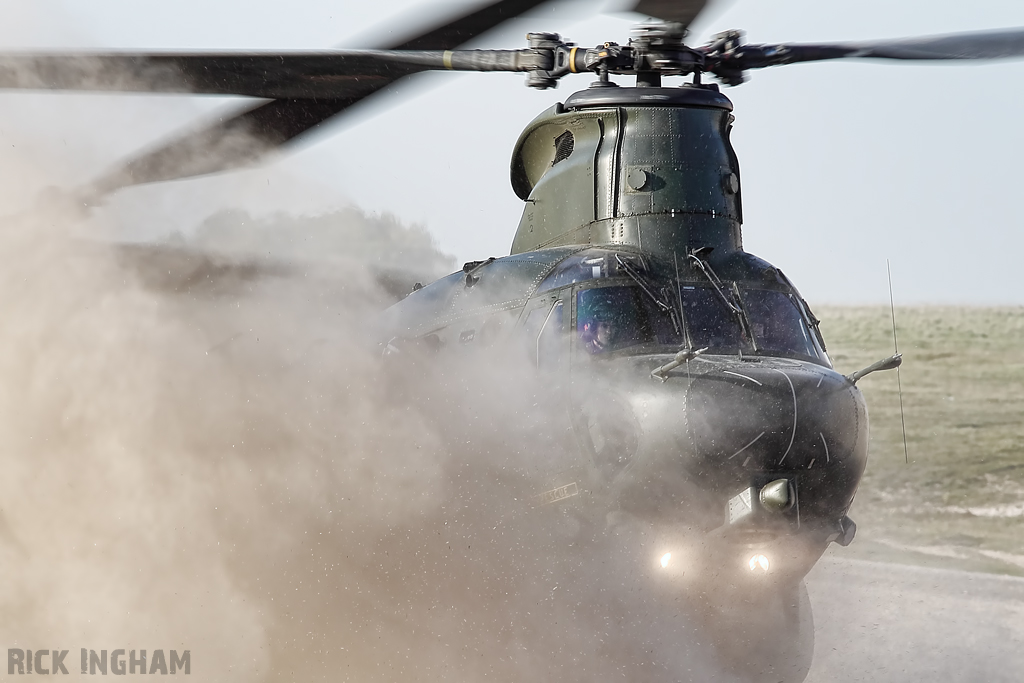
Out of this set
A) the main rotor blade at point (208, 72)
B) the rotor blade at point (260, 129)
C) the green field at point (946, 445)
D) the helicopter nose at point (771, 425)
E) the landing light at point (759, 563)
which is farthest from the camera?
the green field at point (946, 445)

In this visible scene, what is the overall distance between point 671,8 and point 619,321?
1557mm

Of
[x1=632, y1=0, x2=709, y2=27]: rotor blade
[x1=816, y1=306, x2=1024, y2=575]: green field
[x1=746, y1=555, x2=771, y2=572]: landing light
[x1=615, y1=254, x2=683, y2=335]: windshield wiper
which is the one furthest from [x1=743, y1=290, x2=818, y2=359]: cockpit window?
[x1=816, y1=306, x2=1024, y2=575]: green field

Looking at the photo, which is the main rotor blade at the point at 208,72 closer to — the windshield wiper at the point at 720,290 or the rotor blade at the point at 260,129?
the rotor blade at the point at 260,129

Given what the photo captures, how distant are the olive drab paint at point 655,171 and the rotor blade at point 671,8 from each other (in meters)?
0.89

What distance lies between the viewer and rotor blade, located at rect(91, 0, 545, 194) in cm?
587

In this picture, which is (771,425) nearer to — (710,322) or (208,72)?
(710,322)

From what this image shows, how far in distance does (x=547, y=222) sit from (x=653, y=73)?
1136 mm

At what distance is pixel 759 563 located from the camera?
5.30 metres

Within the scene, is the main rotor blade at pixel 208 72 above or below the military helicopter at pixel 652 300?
above

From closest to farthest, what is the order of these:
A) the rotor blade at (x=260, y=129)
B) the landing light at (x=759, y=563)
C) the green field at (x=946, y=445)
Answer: the landing light at (x=759, y=563) < the rotor blade at (x=260, y=129) < the green field at (x=946, y=445)

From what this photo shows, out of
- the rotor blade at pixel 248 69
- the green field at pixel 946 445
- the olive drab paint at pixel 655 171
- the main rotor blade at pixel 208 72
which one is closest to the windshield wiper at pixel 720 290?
the olive drab paint at pixel 655 171

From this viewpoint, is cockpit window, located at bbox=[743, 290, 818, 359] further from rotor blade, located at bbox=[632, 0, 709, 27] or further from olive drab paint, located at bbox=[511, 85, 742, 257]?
rotor blade, located at bbox=[632, 0, 709, 27]

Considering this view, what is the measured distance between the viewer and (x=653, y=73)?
6562 millimetres

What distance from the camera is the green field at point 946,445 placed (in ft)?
48.1
